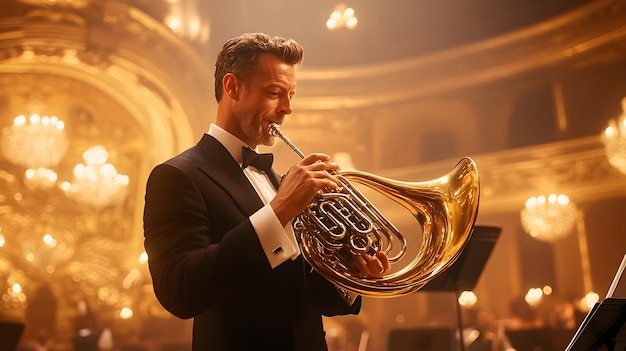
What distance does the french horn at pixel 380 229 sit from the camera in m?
1.78

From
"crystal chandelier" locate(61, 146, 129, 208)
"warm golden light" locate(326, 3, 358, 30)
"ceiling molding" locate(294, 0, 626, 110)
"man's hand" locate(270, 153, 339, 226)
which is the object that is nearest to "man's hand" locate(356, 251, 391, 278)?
"man's hand" locate(270, 153, 339, 226)

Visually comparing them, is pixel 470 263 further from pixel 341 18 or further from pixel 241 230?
pixel 341 18

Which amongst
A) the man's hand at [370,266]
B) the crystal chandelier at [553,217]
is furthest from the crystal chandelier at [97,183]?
the man's hand at [370,266]

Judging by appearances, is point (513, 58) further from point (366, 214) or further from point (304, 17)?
point (366, 214)

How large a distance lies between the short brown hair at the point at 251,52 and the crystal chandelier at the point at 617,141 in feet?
21.9

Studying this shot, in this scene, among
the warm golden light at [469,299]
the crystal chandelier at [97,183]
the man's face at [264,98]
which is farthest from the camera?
the warm golden light at [469,299]

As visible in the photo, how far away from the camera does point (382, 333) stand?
8.18m

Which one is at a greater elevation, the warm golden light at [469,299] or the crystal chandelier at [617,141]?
the crystal chandelier at [617,141]

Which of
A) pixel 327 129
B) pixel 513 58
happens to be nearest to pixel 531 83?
pixel 513 58

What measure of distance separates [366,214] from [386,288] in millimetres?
240

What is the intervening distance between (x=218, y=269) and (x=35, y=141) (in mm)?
5933

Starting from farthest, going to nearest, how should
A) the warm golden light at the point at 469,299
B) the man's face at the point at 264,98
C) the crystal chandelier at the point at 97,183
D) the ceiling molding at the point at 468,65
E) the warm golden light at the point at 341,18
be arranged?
1. the warm golden light at the point at 341,18
2. the warm golden light at the point at 469,299
3. the ceiling molding at the point at 468,65
4. the crystal chandelier at the point at 97,183
5. the man's face at the point at 264,98

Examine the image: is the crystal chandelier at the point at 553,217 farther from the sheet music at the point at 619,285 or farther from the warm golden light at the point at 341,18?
the sheet music at the point at 619,285

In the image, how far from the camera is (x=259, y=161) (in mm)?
2018
